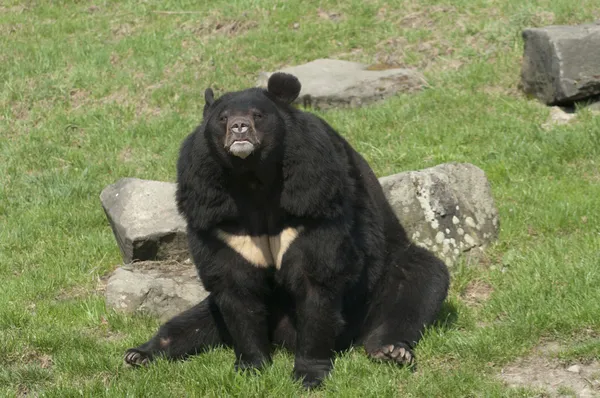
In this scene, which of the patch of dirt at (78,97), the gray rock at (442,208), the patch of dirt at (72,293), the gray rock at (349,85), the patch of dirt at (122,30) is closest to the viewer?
the gray rock at (442,208)

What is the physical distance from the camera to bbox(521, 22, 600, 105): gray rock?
9.75 meters

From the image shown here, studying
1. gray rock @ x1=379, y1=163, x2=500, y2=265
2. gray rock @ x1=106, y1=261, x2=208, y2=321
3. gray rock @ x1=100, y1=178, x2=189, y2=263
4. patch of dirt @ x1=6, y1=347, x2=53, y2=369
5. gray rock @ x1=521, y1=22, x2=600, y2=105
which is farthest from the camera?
gray rock @ x1=521, y1=22, x2=600, y2=105

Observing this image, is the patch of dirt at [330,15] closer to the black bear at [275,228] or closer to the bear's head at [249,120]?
the black bear at [275,228]

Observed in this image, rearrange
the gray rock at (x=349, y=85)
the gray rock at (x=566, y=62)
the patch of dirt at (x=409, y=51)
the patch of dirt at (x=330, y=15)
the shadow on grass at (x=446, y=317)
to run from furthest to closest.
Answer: the patch of dirt at (x=330, y=15) → the patch of dirt at (x=409, y=51) → the gray rock at (x=349, y=85) → the gray rock at (x=566, y=62) → the shadow on grass at (x=446, y=317)

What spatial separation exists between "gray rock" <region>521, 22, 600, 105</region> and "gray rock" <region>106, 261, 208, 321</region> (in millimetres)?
5122

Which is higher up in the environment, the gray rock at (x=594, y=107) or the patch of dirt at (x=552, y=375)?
the patch of dirt at (x=552, y=375)

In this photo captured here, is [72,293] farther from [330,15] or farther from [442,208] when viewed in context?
[330,15]

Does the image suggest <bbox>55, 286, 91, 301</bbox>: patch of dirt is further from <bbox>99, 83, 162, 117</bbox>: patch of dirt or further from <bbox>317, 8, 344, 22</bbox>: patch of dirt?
<bbox>317, 8, 344, 22</bbox>: patch of dirt

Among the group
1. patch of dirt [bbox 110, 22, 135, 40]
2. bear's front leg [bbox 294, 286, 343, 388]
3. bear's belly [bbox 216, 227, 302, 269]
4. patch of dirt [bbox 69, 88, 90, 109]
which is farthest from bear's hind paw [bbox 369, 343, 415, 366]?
patch of dirt [bbox 110, 22, 135, 40]

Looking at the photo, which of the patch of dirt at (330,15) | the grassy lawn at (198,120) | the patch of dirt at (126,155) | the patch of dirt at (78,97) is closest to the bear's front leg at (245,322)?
the grassy lawn at (198,120)

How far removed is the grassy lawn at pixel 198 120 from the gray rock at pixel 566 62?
1.03 feet

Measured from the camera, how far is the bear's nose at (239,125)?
497cm

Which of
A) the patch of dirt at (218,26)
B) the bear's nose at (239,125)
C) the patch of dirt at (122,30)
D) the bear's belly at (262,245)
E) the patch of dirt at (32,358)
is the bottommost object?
the patch of dirt at (122,30)

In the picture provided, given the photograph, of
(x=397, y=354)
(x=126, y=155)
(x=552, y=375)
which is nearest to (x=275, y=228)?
(x=397, y=354)
